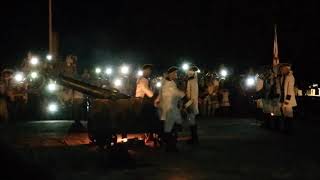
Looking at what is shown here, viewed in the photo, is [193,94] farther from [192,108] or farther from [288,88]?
[288,88]

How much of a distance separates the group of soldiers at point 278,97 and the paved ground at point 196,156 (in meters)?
0.57

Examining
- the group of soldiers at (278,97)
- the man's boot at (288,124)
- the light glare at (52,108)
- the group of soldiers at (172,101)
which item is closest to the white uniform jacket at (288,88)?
the group of soldiers at (278,97)

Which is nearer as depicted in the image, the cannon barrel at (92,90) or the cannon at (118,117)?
the cannon at (118,117)

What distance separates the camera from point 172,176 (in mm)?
11359

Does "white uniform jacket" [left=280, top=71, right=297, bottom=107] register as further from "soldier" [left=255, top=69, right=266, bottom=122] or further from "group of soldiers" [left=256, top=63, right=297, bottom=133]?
"soldier" [left=255, top=69, right=266, bottom=122]

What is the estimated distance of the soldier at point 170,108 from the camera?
49.1ft

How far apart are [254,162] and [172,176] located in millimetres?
2392

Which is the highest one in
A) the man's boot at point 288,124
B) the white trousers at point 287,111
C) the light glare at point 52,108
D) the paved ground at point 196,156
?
the light glare at point 52,108

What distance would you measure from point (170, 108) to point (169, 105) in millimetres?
77

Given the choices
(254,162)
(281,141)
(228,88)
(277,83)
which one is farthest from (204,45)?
(254,162)

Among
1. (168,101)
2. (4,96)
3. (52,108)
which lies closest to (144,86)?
(168,101)

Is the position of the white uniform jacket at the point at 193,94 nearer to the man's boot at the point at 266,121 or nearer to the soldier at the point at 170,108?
the soldier at the point at 170,108

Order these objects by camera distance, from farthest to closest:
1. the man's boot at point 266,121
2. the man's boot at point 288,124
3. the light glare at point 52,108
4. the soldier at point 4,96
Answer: the light glare at point 52,108
the soldier at point 4,96
the man's boot at point 266,121
the man's boot at point 288,124

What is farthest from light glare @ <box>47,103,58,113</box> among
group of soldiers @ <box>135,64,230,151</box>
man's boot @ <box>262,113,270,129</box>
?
group of soldiers @ <box>135,64,230,151</box>
